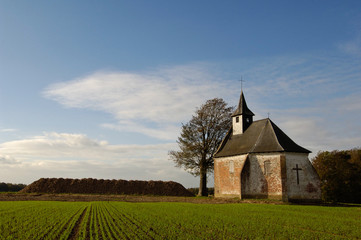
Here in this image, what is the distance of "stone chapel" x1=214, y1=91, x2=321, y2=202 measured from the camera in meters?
31.3

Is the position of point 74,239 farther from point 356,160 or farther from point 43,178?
point 43,178

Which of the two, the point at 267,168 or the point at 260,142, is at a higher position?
the point at 260,142

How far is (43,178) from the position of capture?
51500 mm

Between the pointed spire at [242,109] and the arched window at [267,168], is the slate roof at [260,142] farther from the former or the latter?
the pointed spire at [242,109]

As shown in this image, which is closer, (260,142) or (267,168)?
(267,168)

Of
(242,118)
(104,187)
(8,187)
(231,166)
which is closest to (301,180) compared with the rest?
(231,166)

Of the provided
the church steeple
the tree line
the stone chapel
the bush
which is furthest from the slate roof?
the tree line

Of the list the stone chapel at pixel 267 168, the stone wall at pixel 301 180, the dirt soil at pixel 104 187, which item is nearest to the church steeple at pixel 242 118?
the stone chapel at pixel 267 168

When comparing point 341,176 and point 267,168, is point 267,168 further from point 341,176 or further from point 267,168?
point 341,176

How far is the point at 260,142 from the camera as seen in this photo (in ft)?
113

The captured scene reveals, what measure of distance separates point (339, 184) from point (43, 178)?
152 feet

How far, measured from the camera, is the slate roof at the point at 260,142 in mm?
32469

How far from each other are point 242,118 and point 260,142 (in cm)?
616

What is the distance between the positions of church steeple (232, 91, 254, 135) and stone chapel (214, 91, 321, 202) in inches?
58.1
